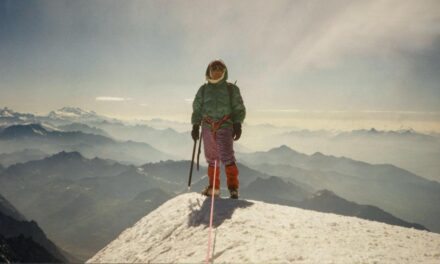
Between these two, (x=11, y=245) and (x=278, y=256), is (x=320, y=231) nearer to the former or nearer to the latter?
(x=278, y=256)

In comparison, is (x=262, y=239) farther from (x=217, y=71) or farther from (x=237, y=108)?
(x=217, y=71)

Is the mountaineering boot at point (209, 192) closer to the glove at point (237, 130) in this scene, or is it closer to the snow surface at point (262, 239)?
the snow surface at point (262, 239)

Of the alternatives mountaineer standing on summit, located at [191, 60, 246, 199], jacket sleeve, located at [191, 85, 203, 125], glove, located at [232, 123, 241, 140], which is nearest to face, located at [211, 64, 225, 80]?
mountaineer standing on summit, located at [191, 60, 246, 199]

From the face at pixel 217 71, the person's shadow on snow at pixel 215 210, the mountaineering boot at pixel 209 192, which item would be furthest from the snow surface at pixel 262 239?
the face at pixel 217 71

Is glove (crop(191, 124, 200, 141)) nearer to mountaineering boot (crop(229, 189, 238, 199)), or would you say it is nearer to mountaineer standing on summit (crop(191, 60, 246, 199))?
mountaineer standing on summit (crop(191, 60, 246, 199))

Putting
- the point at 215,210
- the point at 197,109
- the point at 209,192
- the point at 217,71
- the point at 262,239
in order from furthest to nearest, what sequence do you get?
the point at 197,109
the point at 217,71
the point at 209,192
the point at 215,210
the point at 262,239

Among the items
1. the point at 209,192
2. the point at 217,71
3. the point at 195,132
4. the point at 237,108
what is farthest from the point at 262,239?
the point at 217,71

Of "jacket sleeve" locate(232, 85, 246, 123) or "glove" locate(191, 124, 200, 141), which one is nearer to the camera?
"jacket sleeve" locate(232, 85, 246, 123)

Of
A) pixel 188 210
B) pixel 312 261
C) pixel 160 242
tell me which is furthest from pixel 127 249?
pixel 312 261
